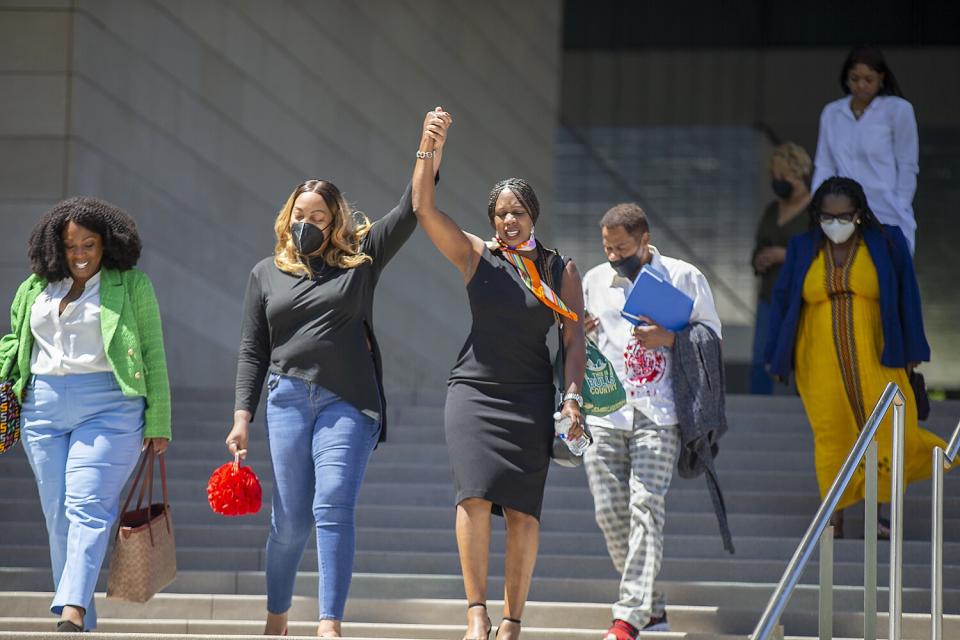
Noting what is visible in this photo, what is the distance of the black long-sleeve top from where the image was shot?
5461 mm

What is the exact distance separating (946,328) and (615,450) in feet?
50.3

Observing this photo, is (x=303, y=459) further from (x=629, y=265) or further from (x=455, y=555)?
(x=455, y=555)

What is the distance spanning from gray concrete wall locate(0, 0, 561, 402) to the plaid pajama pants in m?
5.02

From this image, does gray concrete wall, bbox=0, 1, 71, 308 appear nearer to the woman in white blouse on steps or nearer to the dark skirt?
the woman in white blouse on steps

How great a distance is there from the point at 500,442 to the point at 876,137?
3778mm

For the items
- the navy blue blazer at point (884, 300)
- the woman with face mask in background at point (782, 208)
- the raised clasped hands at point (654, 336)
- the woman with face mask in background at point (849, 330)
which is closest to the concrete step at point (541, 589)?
the woman with face mask in background at point (849, 330)

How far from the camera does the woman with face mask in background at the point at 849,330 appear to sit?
7.12 meters

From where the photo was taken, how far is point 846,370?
7.18 meters

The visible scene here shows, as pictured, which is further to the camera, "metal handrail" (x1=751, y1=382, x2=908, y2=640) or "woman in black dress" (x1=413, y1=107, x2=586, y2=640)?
"woman in black dress" (x1=413, y1=107, x2=586, y2=640)

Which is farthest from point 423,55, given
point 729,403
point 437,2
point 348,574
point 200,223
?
point 348,574

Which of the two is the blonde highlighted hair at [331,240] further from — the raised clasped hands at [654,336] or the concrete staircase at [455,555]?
the concrete staircase at [455,555]

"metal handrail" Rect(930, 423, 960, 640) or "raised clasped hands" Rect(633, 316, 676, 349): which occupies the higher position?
"raised clasped hands" Rect(633, 316, 676, 349)

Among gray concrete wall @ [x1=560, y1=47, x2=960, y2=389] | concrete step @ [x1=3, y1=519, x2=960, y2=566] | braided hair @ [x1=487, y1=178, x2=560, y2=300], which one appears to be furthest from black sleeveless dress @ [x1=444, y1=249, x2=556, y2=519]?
gray concrete wall @ [x1=560, y1=47, x2=960, y2=389]

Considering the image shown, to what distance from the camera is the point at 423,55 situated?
52.3ft
